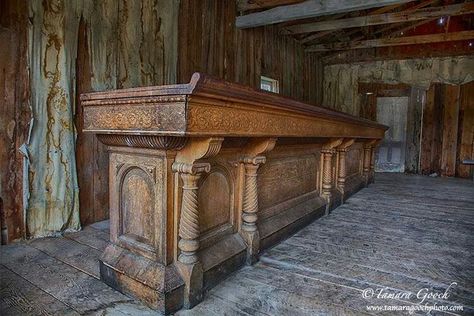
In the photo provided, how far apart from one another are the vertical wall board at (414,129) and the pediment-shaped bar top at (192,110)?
672cm

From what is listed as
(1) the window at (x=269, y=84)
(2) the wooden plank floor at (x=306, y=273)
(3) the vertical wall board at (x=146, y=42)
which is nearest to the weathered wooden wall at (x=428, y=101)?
(1) the window at (x=269, y=84)

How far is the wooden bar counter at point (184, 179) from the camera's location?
1391mm

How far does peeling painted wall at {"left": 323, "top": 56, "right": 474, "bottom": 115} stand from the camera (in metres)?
7.06

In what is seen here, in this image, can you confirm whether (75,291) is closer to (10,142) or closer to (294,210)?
(10,142)

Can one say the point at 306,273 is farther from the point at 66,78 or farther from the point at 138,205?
the point at 66,78

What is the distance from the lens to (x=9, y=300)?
1555 millimetres

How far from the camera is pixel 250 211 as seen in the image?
2000 mm

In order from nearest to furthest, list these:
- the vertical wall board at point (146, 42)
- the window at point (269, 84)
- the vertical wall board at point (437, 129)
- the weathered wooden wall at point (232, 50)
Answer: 1. the vertical wall board at point (146, 42)
2. the weathered wooden wall at point (232, 50)
3. the window at point (269, 84)
4. the vertical wall board at point (437, 129)

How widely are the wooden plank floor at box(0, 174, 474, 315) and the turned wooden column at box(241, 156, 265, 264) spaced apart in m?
0.12

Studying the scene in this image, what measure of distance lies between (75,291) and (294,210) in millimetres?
A: 1751

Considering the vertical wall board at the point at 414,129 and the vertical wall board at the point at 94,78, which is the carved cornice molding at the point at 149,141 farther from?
the vertical wall board at the point at 414,129

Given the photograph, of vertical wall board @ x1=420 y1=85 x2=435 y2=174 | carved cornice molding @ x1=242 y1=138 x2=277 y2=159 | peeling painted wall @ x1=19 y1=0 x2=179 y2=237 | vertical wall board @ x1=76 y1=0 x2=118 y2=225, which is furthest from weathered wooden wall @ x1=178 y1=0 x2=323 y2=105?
vertical wall board @ x1=420 y1=85 x2=435 y2=174

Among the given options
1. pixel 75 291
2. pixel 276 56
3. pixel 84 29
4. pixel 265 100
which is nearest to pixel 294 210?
pixel 265 100

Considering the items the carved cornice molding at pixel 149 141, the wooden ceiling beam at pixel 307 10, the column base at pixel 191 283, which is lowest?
the column base at pixel 191 283
